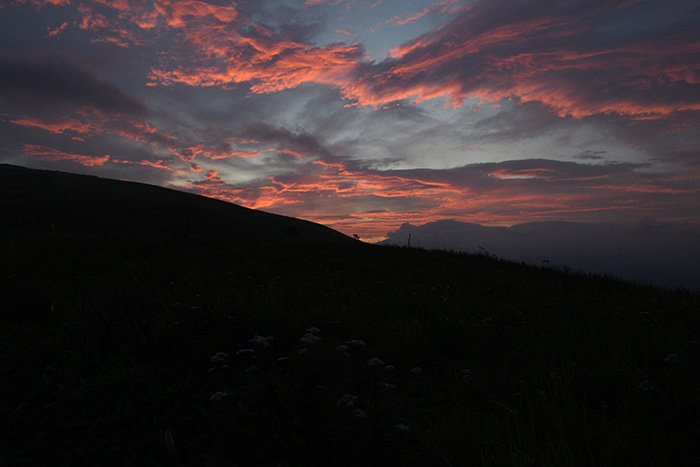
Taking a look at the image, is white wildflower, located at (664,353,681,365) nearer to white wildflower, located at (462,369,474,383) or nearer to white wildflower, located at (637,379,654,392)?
white wildflower, located at (637,379,654,392)

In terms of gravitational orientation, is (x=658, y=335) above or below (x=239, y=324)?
above

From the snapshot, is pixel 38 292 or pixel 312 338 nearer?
pixel 312 338

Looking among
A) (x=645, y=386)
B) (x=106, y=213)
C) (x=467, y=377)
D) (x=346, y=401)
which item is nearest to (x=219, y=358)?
(x=346, y=401)

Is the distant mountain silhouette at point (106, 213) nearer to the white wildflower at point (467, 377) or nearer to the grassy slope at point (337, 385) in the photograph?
the grassy slope at point (337, 385)

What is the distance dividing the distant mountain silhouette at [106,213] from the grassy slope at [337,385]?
67.5ft

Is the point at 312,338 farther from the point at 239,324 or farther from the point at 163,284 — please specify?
the point at 163,284

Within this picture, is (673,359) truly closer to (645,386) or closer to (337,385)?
(645,386)

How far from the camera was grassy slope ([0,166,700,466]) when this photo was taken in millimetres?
2936

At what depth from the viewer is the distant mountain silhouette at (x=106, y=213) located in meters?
33.2

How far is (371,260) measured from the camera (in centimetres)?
1667

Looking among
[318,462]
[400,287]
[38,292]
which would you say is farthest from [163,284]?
[318,462]

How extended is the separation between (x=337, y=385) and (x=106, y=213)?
42.9m

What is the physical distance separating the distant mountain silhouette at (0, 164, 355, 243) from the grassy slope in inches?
810

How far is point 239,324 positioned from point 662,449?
16.4ft
